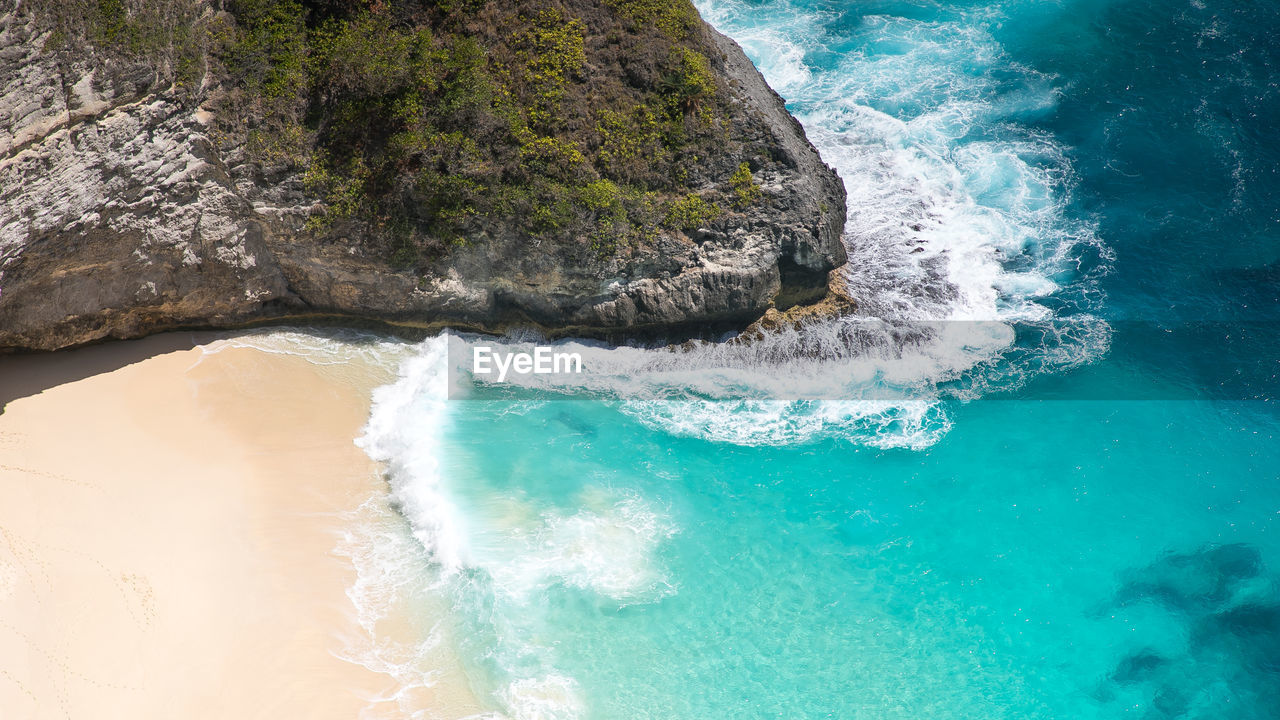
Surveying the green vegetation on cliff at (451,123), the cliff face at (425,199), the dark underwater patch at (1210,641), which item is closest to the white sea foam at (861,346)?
the cliff face at (425,199)

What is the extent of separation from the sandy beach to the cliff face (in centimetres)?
181

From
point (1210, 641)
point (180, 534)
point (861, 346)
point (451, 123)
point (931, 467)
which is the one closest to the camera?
point (180, 534)

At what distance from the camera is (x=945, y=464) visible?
20625 mm

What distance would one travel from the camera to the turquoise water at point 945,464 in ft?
56.1

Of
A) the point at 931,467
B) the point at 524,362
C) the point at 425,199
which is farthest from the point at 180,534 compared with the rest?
the point at 931,467

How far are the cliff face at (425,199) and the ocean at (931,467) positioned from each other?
1607 mm

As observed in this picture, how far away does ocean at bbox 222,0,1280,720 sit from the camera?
17.1 meters

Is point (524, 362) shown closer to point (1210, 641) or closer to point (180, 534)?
point (180, 534)

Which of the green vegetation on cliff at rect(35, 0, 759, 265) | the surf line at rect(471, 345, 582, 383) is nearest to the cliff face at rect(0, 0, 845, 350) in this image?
the green vegetation on cliff at rect(35, 0, 759, 265)

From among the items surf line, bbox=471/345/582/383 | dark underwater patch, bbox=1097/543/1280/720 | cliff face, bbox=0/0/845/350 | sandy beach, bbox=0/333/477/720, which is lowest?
dark underwater patch, bbox=1097/543/1280/720

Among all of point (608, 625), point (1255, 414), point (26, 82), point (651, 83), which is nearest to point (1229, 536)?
point (1255, 414)

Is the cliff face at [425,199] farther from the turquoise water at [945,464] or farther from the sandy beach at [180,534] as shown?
the turquoise water at [945,464]

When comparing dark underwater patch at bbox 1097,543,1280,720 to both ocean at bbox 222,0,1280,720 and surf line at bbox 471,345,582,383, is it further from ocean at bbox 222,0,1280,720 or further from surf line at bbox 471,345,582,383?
surf line at bbox 471,345,582,383

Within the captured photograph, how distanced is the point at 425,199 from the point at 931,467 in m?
14.6
